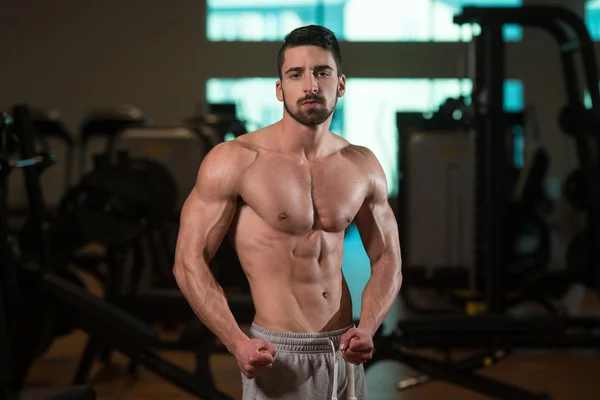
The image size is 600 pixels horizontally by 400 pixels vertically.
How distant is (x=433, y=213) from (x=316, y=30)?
4.30 m

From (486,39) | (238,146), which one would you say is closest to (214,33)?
(486,39)

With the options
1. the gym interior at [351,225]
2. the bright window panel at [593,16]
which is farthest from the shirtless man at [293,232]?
the bright window panel at [593,16]

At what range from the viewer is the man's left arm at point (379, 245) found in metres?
1.14

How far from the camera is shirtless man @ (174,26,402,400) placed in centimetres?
109

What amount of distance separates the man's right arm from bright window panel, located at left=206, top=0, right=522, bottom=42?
9021 mm

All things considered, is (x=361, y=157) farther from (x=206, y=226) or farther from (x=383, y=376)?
(x=383, y=376)

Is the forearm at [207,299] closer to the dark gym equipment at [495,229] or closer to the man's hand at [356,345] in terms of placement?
the man's hand at [356,345]

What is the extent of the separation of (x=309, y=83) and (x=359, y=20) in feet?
30.4

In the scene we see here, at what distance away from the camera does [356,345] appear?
3.39ft

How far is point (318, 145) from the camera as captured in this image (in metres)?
1.12

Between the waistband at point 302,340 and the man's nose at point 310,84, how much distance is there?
1.26ft

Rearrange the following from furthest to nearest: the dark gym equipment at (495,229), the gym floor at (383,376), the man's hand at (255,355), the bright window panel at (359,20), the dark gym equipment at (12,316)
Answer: the bright window panel at (359,20), the gym floor at (383,376), the dark gym equipment at (495,229), the dark gym equipment at (12,316), the man's hand at (255,355)

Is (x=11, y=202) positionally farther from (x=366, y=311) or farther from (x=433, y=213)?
(x=366, y=311)

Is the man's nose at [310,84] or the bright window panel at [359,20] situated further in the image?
the bright window panel at [359,20]
